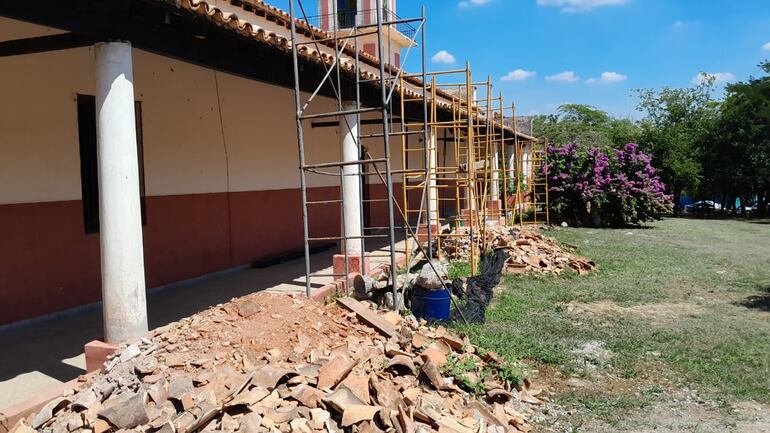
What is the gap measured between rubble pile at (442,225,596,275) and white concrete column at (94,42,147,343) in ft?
24.9

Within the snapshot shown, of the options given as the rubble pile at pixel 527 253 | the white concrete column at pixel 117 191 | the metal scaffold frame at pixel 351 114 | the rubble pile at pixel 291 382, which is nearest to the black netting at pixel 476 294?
the metal scaffold frame at pixel 351 114

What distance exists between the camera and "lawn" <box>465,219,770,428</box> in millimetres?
5559

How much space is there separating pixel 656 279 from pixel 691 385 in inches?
218

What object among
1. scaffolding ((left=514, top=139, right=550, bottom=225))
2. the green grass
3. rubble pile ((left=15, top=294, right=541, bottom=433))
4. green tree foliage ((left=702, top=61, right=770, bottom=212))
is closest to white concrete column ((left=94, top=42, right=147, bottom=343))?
rubble pile ((left=15, top=294, right=541, bottom=433))

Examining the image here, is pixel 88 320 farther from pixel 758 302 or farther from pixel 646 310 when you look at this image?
pixel 758 302

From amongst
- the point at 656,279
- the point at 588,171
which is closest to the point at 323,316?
the point at 656,279

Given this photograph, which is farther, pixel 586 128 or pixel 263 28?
pixel 586 128

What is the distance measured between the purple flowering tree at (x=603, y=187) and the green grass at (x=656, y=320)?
258 inches

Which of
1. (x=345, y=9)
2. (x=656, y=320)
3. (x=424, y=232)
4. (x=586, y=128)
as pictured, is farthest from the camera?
(x=586, y=128)

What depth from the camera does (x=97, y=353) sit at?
4.70 metres

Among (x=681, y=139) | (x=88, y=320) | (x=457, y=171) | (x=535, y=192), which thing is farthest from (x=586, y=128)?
(x=88, y=320)

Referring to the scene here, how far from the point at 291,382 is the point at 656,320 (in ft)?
18.1

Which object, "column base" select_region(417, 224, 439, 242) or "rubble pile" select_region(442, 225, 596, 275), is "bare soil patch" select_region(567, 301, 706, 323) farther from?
"column base" select_region(417, 224, 439, 242)

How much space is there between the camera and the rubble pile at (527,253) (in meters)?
11.2
